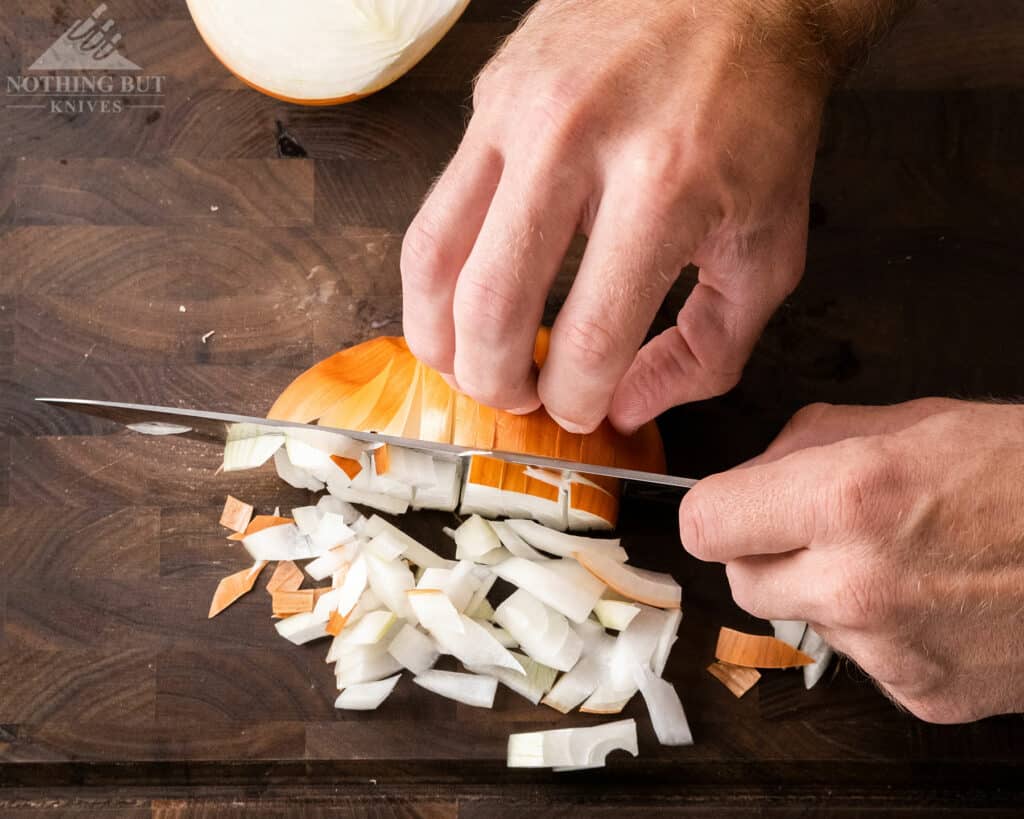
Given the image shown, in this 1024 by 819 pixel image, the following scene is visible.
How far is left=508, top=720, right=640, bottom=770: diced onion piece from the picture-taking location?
1323 millimetres

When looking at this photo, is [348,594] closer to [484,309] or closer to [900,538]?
[484,309]

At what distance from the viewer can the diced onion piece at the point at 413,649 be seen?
135 centimetres

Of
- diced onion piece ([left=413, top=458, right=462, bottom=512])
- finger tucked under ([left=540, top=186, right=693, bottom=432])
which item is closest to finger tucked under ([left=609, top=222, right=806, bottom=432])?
finger tucked under ([left=540, top=186, right=693, bottom=432])

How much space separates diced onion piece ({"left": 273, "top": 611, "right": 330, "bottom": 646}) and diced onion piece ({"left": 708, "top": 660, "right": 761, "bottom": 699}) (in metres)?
0.57

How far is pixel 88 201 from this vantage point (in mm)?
1464

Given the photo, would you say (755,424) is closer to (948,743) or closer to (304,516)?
(948,743)

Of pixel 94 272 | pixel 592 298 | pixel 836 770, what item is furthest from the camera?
pixel 94 272

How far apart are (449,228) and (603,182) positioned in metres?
0.16

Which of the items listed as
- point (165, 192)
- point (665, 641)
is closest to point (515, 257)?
point (665, 641)

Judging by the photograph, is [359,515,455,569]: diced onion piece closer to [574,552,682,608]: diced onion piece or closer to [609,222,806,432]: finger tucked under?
[574,552,682,608]: diced onion piece

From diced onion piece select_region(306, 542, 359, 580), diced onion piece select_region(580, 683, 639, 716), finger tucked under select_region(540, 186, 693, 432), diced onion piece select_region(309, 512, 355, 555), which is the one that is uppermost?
finger tucked under select_region(540, 186, 693, 432)

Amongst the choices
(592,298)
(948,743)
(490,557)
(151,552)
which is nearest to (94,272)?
(151,552)

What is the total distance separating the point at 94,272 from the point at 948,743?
1448 millimetres

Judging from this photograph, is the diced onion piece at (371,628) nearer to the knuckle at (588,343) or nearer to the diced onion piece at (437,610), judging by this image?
the diced onion piece at (437,610)
